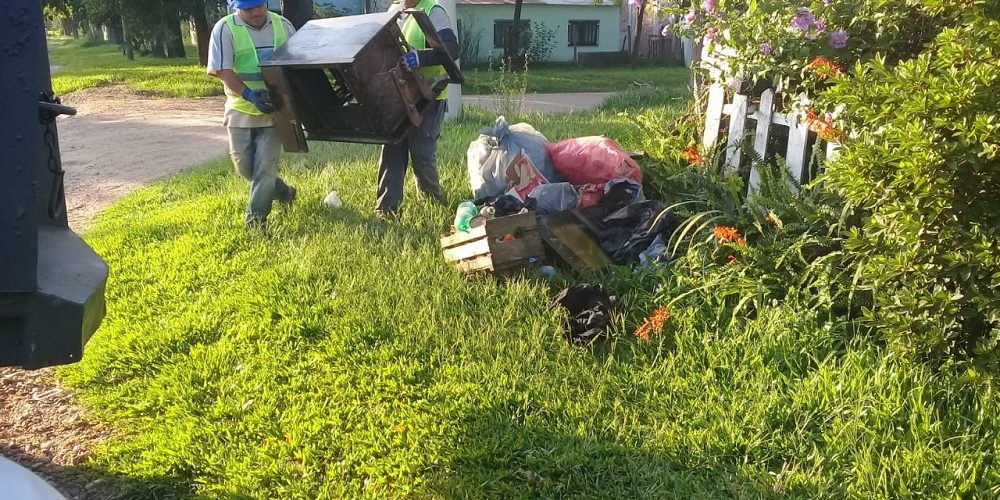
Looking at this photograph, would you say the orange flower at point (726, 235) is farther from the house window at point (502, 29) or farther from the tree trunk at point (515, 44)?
the house window at point (502, 29)

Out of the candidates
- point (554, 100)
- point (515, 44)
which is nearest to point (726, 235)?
point (554, 100)

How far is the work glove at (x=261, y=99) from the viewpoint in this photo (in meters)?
5.32

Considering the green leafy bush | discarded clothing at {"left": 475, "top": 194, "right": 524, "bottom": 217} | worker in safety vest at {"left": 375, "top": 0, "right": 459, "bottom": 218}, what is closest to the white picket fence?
the green leafy bush

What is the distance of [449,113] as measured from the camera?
1080 cm

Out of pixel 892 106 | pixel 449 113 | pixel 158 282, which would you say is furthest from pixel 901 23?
pixel 449 113

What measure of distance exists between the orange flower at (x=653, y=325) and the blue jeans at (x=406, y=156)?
2.58 m

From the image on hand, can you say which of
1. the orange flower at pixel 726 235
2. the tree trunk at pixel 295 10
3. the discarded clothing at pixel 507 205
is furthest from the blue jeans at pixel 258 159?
the tree trunk at pixel 295 10

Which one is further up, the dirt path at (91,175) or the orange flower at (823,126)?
the orange flower at (823,126)

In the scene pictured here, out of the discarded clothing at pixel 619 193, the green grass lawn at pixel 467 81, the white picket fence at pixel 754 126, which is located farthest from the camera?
the green grass lawn at pixel 467 81

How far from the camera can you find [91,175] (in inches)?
368

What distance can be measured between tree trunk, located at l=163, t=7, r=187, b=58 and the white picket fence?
24.0 meters

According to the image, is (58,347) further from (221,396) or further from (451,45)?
(451,45)

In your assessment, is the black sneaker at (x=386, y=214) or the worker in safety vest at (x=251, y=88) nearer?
the worker in safety vest at (x=251, y=88)

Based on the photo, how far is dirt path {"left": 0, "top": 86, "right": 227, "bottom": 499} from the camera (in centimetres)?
344
